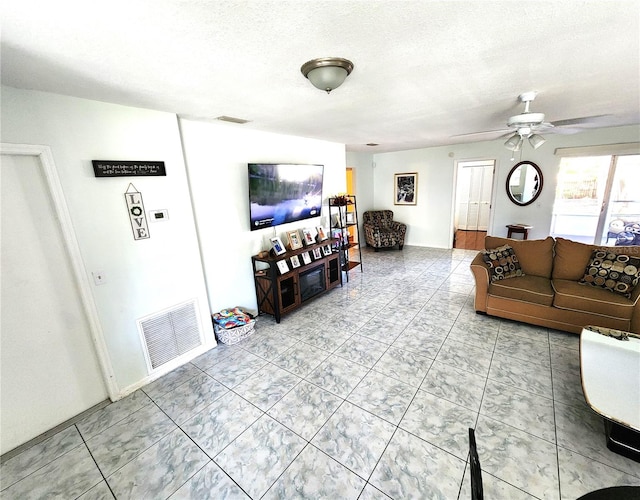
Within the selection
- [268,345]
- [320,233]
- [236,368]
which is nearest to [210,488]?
[236,368]

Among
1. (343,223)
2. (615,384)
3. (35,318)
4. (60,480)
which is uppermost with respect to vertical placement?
(343,223)

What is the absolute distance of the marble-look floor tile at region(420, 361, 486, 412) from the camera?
208 centimetres

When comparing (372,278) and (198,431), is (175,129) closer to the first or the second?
(198,431)

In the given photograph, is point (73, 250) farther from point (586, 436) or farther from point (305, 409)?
point (586, 436)

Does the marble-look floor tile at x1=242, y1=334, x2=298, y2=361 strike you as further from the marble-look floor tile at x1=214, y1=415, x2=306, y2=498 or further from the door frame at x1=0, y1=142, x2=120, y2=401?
the door frame at x1=0, y1=142, x2=120, y2=401

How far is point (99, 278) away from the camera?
213 centimetres

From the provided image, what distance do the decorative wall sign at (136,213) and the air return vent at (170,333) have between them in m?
0.75

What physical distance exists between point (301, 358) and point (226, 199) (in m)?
1.93

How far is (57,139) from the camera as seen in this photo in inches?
74.0

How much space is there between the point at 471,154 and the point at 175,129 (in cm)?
559

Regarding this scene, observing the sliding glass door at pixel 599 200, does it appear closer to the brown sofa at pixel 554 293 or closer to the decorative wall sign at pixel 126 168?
the brown sofa at pixel 554 293

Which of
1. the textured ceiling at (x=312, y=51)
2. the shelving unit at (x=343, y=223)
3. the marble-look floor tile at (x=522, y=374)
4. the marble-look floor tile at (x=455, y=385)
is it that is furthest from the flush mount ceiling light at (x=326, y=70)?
the shelving unit at (x=343, y=223)

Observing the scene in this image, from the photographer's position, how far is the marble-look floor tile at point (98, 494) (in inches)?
61.0

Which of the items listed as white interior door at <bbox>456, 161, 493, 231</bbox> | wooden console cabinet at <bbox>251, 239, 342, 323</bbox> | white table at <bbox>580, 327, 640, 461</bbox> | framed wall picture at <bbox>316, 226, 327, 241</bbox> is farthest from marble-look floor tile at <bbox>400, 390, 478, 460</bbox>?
white interior door at <bbox>456, 161, 493, 231</bbox>
